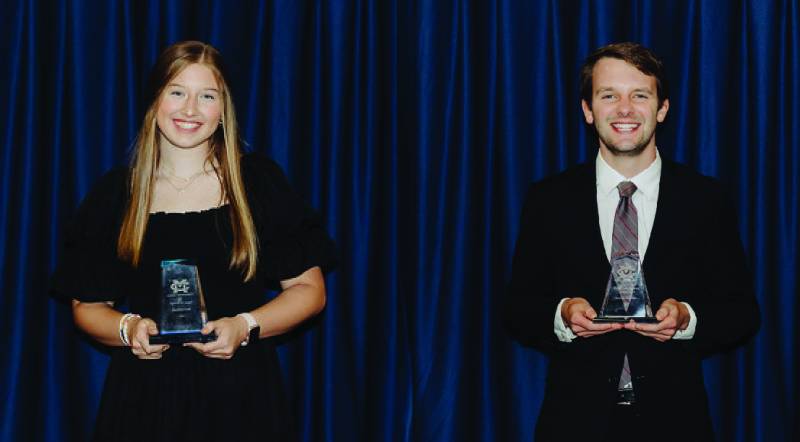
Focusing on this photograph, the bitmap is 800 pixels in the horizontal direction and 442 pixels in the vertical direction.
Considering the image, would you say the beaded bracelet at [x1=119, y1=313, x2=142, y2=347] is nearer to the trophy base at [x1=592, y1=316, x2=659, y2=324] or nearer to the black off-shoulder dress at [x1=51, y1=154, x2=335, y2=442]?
the black off-shoulder dress at [x1=51, y1=154, x2=335, y2=442]

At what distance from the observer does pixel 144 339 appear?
90.2 inches

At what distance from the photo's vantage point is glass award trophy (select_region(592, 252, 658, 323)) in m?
2.38

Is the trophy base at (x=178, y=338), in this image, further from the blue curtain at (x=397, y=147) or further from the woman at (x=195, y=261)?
the blue curtain at (x=397, y=147)

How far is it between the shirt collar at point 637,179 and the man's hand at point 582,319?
372mm

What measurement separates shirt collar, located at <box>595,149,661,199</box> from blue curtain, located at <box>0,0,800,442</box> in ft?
2.18

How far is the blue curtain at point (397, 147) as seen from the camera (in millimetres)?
3393

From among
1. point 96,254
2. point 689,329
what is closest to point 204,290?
point 96,254

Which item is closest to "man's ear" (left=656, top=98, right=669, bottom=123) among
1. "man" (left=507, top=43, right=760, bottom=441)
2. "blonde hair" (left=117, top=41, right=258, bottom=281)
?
"man" (left=507, top=43, right=760, bottom=441)

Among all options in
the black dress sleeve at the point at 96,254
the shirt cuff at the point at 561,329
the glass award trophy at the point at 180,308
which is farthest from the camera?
the shirt cuff at the point at 561,329

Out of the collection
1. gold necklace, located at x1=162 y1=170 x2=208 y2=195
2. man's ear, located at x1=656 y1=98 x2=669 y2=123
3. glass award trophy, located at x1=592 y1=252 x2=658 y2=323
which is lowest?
glass award trophy, located at x1=592 y1=252 x2=658 y2=323

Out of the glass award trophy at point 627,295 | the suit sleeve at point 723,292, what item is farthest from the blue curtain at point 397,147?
the glass award trophy at point 627,295

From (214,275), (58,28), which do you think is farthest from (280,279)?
(58,28)

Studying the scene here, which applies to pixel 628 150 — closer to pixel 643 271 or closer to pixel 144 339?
pixel 643 271

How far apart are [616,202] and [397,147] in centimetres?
101
